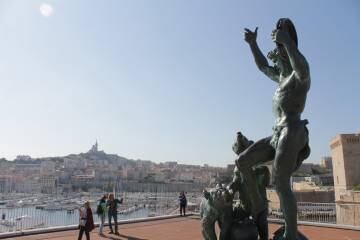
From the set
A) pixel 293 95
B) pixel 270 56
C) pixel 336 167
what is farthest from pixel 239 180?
pixel 336 167

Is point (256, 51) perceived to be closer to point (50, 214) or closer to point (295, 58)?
point (295, 58)

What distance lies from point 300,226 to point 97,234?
23.9 feet

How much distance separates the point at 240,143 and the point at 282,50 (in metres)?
1.15

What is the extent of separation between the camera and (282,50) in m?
4.00

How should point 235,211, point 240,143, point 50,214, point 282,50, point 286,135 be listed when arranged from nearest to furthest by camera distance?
1. point 286,135
2. point 282,50
3. point 235,211
4. point 240,143
5. point 50,214

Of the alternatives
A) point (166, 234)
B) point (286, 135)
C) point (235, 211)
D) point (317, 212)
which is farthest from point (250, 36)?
point (317, 212)

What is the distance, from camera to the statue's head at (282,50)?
12.3 ft

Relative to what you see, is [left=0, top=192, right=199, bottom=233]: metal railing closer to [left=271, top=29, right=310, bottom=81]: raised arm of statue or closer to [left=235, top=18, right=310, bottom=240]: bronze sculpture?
[left=235, top=18, right=310, bottom=240]: bronze sculpture

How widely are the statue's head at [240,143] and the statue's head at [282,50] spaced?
89cm

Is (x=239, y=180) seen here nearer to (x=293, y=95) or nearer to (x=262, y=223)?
(x=262, y=223)

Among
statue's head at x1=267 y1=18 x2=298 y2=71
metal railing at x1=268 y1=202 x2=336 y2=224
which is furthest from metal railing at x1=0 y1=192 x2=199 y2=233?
statue's head at x1=267 y1=18 x2=298 y2=71

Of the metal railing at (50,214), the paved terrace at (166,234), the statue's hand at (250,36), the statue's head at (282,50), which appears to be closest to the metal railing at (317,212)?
the paved terrace at (166,234)

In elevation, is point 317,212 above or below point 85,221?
below

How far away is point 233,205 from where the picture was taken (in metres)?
4.38
